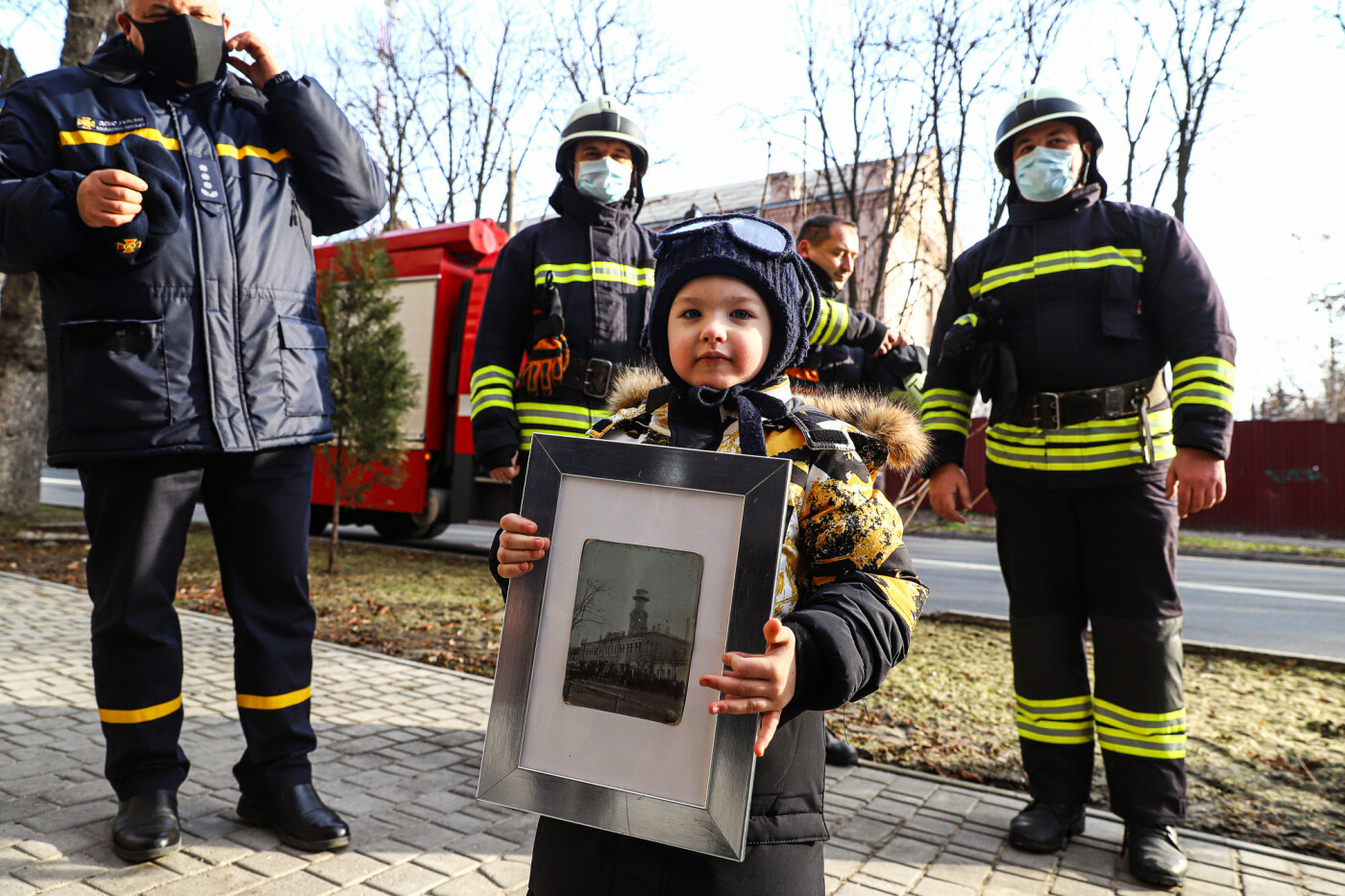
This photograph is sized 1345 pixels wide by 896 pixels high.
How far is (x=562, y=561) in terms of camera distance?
4.70 feet

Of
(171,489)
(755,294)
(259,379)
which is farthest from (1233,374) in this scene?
(171,489)

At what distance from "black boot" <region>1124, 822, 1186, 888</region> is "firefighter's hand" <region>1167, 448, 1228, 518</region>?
3.26 feet

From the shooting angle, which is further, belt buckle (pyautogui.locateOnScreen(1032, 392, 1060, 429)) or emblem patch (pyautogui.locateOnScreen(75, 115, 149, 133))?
belt buckle (pyautogui.locateOnScreen(1032, 392, 1060, 429))

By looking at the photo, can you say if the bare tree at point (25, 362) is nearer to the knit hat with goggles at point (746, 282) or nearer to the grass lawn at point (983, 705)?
the grass lawn at point (983, 705)

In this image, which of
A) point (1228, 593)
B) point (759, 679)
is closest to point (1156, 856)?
point (759, 679)

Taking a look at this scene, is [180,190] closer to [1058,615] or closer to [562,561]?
[562,561]

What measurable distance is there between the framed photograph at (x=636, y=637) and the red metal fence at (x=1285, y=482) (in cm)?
2272

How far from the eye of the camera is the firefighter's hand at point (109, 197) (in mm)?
2256

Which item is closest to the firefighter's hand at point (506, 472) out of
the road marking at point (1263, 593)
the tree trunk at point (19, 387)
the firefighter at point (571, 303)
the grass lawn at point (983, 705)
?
the firefighter at point (571, 303)

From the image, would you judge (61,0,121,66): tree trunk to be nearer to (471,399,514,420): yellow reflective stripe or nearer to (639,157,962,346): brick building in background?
(639,157,962,346): brick building in background

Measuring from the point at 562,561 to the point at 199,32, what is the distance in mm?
2135

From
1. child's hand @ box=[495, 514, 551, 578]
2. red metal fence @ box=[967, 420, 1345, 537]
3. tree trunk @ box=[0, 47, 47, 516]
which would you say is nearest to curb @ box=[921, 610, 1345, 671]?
child's hand @ box=[495, 514, 551, 578]

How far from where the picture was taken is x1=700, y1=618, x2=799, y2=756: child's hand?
4.03 feet

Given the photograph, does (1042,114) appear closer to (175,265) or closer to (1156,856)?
(1156,856)
